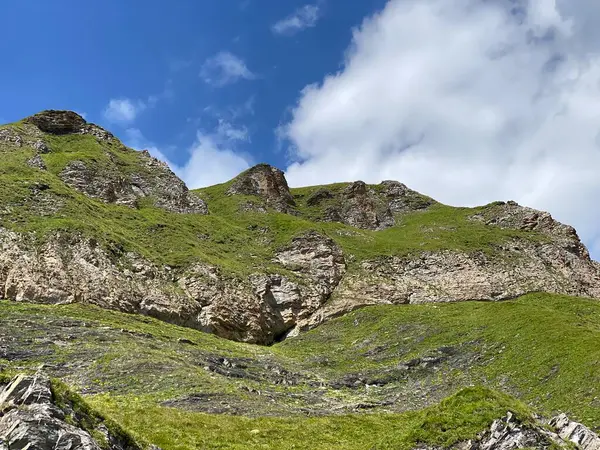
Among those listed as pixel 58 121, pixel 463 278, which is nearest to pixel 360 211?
pixel 463 278

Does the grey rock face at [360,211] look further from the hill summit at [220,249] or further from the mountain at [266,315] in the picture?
the mountain at [266,315]

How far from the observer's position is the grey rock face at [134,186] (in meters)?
99.6

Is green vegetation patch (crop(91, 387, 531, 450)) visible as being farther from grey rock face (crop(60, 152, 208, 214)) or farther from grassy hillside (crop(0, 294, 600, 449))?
grey rock face (crop(60, 152, 208, 214))

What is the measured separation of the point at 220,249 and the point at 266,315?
63.3ft

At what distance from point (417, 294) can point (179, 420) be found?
62085 mm

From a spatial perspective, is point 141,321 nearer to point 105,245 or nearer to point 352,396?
point 105,245

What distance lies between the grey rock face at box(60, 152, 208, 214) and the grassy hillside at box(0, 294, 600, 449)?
44.9 meters

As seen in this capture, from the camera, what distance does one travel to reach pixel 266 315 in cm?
7762

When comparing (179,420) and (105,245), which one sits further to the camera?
(105,245)

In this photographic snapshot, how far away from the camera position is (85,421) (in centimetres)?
1571

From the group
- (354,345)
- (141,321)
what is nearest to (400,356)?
(354,345)

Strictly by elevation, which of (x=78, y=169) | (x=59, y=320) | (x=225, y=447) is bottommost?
(x=225, y=447)

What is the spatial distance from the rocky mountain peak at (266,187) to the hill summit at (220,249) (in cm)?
45

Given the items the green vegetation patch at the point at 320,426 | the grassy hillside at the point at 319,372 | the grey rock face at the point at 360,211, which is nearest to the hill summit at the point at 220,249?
the grassy hillside at the point at 319,372
